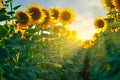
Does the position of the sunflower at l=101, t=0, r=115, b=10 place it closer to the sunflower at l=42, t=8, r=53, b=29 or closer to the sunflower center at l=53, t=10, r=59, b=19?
the sunflower at l=42, t=8, r=53, b=29

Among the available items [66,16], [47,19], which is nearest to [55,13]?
[66,16]

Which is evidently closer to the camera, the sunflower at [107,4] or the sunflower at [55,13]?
the sunflower at [107,4]

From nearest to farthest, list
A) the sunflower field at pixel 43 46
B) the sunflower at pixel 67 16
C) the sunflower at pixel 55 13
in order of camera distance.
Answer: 1. the sunflower field at pixel 43 46
2. the sunflower at pixel 55 13
3. the sunflower at pixel 67 16

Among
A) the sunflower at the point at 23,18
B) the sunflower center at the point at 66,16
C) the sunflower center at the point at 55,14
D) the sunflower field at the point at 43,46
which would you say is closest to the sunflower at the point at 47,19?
the sunflower field at the point at 43,46

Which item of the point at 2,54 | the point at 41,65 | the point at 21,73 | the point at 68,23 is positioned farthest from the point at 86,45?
the point at 2,54

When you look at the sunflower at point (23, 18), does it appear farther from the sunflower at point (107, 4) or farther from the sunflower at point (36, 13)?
the sunflower at point (107, 4)

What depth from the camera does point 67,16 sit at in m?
12.4

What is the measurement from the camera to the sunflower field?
5510 mm

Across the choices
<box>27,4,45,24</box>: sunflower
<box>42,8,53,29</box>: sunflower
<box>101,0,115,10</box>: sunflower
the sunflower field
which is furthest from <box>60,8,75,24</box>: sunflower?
<box>101,0,115,10</box>: sunflower

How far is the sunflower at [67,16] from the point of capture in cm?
1219

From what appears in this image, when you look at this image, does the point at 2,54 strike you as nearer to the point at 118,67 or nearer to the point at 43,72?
the point at 118,67

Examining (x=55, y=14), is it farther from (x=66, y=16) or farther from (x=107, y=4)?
(x=107, y=4)

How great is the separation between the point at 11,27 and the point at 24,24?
221 centimetres

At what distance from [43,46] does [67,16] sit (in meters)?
3.04
